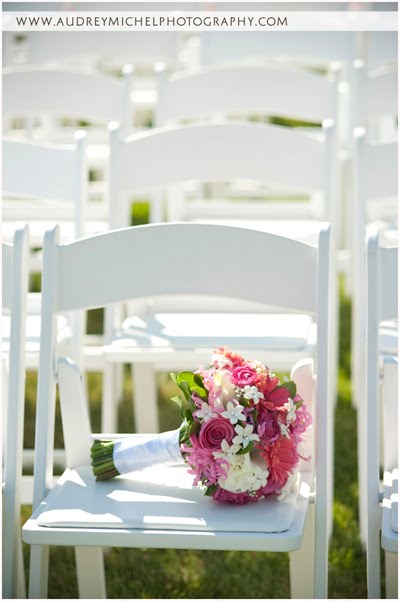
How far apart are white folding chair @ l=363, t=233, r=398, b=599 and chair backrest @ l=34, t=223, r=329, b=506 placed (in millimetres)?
143

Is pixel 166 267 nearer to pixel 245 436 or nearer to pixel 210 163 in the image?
pixel 245 436

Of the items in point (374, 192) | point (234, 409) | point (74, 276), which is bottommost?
point (234, 409)

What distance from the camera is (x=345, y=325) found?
5.52 meters

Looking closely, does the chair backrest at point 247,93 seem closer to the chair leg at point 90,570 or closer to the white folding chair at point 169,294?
the white folding chair at point 169,294

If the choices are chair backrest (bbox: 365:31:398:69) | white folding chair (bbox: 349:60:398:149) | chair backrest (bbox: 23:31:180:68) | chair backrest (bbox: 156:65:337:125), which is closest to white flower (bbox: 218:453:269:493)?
chair backrest (bbox: 156:65:337:125)

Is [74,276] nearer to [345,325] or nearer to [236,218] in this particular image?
[236,218]

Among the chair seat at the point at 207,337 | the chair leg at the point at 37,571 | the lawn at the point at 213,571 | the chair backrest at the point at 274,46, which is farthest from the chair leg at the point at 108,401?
the chair backrest at the point at 274,46

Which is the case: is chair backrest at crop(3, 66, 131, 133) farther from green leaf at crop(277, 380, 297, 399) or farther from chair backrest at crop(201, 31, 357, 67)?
green leaf at crop(277, 380, 297, 399)

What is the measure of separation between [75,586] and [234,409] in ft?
3.63

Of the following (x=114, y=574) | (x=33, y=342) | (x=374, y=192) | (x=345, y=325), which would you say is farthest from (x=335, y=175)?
(x=345, y=325)

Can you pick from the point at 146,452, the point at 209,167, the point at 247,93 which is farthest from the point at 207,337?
the point at 247,93

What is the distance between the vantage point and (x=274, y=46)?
5.18m

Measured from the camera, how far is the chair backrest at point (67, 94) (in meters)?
4.13
